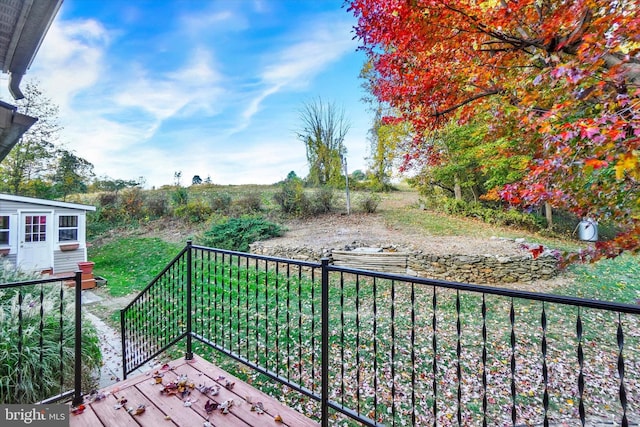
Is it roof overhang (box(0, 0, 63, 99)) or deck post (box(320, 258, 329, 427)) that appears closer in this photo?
roof overhang (box(0, 0, 63, 99))

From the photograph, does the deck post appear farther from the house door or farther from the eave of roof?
the eave of roof

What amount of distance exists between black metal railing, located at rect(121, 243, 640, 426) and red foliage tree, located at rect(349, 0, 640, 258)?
0.98 meters

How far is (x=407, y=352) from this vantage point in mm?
3590

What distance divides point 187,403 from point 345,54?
9.64m

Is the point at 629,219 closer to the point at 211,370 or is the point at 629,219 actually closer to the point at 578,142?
the point at 578,142

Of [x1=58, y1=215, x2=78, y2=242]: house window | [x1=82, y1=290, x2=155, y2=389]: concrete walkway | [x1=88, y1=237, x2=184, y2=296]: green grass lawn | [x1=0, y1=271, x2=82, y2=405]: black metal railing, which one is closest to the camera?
[x1=0, y1=271, x2=82, y2=405]: black metal railing

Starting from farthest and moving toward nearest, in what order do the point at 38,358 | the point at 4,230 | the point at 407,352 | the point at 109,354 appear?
the point at 4,230 → the point at 109,354 → the point at 407,352 → the point at 38,358

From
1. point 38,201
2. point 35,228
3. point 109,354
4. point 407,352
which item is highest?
point 38,201

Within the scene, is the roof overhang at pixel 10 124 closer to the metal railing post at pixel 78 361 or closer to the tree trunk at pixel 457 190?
the metal railing post at pixel 78 361

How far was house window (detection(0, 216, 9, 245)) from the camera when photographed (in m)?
7.51

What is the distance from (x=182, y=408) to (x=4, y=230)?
29.8 ft

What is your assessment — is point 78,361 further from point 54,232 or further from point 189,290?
point 54,232

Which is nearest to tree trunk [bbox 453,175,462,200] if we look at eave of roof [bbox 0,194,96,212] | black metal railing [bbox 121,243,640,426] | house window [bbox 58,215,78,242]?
black metal railing [bbox 121,243,640,426]

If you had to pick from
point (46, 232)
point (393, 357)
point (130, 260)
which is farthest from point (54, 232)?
point (393, 357)
